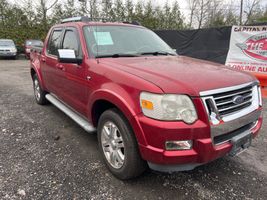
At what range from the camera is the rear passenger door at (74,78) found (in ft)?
10.2

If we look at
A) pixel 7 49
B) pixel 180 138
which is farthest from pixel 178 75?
pixel 7 49

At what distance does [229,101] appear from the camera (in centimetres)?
226

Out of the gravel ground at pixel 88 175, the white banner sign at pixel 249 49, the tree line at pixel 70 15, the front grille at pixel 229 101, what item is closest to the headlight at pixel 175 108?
the front grille at pixel 229 101

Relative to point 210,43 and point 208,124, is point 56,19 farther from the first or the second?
point 208,124

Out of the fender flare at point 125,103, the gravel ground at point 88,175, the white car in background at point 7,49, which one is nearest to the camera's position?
the fender flare at point 125,103

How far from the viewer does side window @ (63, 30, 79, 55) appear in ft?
11.0

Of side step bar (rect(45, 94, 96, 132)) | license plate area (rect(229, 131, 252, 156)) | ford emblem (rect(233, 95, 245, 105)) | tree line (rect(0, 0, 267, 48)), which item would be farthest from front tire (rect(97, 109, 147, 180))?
tree line (rect(0, 0, 267, 48))

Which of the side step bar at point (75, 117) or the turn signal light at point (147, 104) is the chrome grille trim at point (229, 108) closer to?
the turn signal light at point (147, 104)

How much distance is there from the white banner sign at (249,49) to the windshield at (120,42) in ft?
15.0

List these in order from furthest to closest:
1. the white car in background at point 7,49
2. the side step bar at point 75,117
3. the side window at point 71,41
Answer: the white car in background at point 7,49
the side window at point 71,41
the side step bar at point 75,117

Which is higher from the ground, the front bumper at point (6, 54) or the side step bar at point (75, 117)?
the front bumper at point (6, 54)

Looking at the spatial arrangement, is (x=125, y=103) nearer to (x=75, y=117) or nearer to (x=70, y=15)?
(x=75, y=117)

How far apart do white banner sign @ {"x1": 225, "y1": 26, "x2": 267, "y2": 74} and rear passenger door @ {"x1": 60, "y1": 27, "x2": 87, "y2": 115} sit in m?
5.84

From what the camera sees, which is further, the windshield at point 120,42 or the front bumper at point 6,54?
the front bumper at point 6,54
